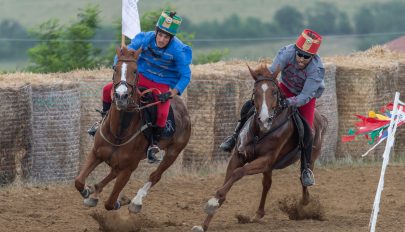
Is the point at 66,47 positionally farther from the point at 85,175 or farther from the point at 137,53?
the point at 137,53

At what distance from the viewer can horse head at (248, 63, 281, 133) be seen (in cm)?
1246

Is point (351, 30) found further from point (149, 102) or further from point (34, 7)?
point (149, 102)

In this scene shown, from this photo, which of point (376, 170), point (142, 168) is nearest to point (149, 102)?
point (142, 168)

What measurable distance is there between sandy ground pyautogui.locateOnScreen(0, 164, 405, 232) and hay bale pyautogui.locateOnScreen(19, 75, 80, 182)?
0.74ft

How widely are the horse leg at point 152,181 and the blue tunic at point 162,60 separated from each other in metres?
1.02

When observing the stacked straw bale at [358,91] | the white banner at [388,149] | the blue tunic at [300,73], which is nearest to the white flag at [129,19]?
the blue tunic at [300,73]

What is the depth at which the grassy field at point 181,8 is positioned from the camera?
40688mm

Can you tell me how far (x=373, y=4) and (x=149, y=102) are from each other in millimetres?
28916

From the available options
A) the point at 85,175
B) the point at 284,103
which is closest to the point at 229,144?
the point at 284,103

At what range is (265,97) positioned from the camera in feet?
40.9

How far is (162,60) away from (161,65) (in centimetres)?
8

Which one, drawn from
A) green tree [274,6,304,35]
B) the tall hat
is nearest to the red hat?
the tall hat

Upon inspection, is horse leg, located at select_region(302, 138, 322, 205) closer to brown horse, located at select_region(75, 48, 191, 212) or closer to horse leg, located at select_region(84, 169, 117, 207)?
brown horse, located at select_region(75, 48, 191, 212)

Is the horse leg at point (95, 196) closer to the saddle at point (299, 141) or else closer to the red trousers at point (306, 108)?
the saddle at point (299, 141)
